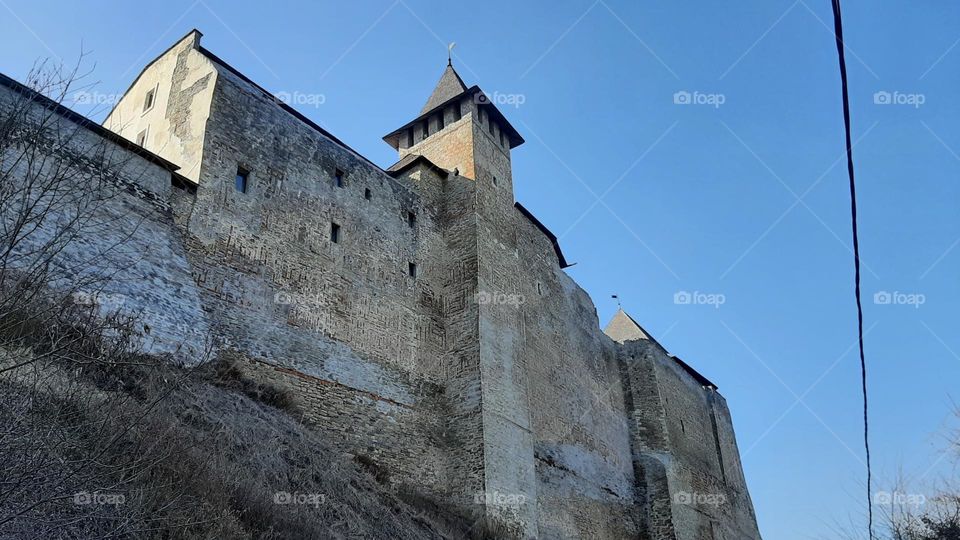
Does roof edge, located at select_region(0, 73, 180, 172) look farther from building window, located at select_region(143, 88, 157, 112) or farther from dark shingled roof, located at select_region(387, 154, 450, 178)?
dark shingled roof, located at select_region(387, 154, 450, 178)

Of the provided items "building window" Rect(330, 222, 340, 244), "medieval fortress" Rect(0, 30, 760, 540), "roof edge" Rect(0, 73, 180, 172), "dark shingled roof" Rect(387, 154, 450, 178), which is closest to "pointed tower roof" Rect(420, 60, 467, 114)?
"medieval fortress" Rect(0, 30, 760, 540)

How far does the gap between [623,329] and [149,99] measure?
18.9 metres

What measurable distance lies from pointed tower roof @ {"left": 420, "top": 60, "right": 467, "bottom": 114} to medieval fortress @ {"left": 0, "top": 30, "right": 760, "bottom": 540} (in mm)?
98

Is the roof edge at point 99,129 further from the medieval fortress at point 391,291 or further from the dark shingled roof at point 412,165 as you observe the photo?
the dark shingled roof at point 412,165

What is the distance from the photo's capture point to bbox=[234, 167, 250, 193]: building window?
13.2m

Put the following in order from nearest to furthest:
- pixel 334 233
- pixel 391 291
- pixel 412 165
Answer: pixel 334 233, pixel 391 291, pixel 412 165

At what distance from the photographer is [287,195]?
1394cm

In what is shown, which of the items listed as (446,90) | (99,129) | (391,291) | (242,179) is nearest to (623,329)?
(446,90)

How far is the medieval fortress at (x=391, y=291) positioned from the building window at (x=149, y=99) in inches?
3.6

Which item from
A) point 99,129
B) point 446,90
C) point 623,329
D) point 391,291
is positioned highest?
point 446,90

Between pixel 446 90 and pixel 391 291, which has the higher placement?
pixel 446 90

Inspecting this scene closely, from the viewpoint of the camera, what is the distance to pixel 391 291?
15.4m

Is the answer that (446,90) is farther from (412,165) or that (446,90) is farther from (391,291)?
(391,291)

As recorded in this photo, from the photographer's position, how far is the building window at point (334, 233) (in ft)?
47.9
